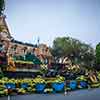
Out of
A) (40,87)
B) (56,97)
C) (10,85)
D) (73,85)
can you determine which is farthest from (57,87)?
(10,85)

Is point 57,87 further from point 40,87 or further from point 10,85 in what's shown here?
point 10,85

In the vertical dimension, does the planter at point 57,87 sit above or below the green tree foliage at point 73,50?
below

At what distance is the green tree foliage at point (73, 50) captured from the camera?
6022cm

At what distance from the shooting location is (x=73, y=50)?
6078cm

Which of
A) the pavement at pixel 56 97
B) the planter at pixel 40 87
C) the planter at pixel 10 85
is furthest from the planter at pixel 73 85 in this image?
Result: the planter at pixel 10 85

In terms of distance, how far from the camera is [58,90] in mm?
30422

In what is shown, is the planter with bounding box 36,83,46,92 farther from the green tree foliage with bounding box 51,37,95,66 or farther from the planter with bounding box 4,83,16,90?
the green tree foliage with bounding box 51,37,95,66

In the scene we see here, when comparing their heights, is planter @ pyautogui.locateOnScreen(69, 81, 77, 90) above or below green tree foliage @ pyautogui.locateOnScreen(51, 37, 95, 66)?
below

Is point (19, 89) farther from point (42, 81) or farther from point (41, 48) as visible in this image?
point (41, 48)

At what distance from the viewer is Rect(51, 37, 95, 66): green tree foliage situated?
198 feet

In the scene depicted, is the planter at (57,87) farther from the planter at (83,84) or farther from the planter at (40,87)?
the planter at (83,84)

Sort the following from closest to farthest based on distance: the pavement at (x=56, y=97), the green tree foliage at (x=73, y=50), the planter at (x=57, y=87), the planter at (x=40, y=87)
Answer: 1. the pavement at (x=56, y=97)
2. the planter at (x=40, y=87)
3. the planter at (x=57, y=87)
4. the green tree foliage at (x=73, y=50)

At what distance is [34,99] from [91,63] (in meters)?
40.9

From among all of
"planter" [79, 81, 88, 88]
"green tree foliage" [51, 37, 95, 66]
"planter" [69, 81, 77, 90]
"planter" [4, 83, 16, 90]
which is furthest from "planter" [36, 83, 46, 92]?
"green tree foliage" [51, 37, 95, 66]
